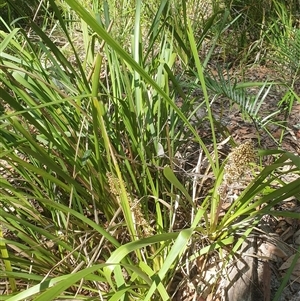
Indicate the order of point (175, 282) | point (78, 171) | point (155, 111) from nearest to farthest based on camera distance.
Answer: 1. point (78, 171)
2. point (175, 282)
3. point (155, 111)

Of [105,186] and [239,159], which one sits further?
[105,186]

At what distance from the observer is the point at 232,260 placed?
132 cm

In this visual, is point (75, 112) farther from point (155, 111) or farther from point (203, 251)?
point (203, 251)

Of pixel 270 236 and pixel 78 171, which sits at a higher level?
pixel 78 171

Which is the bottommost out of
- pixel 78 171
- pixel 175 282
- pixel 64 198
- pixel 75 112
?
pixel 175 282

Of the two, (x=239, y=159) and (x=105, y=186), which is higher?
(x=239, y=159)

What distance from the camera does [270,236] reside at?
136 centimetres

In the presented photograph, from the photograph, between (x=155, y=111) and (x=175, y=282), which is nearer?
(x=175, y=282)

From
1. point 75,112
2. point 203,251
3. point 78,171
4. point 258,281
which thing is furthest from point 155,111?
point 258,281

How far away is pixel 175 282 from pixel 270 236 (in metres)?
0.32

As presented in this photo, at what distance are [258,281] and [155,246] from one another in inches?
12.2

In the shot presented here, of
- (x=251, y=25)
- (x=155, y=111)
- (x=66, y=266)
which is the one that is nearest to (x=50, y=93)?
(x=155, y=111)

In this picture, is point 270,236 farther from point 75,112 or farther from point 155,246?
point 75,112

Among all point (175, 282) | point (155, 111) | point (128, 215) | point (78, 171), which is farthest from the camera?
point (155, 111)
